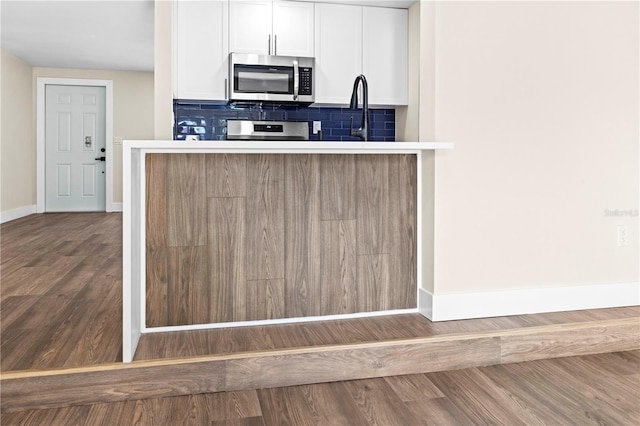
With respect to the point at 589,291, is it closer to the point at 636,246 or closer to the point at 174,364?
the point at 636,246

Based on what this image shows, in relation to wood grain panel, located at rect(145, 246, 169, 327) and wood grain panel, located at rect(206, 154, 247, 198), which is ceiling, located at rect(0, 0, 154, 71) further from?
wood grain panel, located at rect(145, 246, 169, 327)

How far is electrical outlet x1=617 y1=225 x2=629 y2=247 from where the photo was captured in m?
2.78

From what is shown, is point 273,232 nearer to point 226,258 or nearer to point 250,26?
point 226,258

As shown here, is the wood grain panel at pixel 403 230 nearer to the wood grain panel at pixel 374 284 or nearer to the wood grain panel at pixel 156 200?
the wood grain panel at pixel 374 284

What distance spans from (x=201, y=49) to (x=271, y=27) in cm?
59

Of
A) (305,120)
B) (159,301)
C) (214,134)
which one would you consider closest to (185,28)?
(214,134)

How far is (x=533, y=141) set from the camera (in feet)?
8.57

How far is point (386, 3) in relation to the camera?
13.8 feet

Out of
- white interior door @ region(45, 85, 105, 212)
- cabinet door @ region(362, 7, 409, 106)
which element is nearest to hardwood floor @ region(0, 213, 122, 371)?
cabinet door @ region(362, 7, 409, 106)

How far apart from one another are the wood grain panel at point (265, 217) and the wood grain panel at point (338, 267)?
8.4 inches

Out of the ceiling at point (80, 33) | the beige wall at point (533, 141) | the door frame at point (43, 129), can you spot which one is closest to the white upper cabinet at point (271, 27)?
the ceiling at point (80, 33)

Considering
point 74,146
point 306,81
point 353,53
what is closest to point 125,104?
point 74,146

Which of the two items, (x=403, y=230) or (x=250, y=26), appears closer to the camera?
(x=403, y=230)

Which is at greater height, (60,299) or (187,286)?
(187,286)
